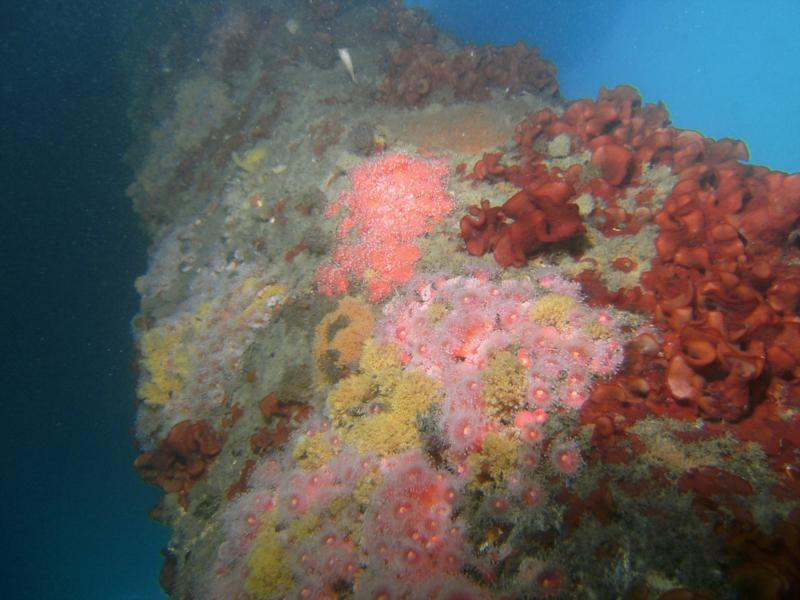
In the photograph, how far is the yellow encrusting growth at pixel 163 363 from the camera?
8.15m

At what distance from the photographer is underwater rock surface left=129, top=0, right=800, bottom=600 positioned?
3033 mm

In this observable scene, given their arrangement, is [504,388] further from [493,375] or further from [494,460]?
[494,460]

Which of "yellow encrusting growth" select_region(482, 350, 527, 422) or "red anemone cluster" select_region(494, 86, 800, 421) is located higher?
"red anemone cluster" select_region(494, 86, 800, 421)

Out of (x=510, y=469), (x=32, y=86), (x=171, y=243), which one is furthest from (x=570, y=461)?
(x=32, y=86)

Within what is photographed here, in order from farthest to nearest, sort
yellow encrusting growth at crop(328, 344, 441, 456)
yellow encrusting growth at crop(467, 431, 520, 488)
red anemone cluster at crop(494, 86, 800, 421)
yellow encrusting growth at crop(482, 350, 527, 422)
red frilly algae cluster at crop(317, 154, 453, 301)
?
red frilly algae cluster at crop(317, 154, 453, 301)
yellow encrusting growth at crop(328, 344, 441, 456)
yellow encrusting growth at crop(482, 350, 527, 422)
yellow encrusting growth at crop(467, 431, 520, 488)
red anemone cluster at crop(494, 86, 800, 421)

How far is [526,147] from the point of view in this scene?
761 cm

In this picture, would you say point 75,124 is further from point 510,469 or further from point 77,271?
point 510,469

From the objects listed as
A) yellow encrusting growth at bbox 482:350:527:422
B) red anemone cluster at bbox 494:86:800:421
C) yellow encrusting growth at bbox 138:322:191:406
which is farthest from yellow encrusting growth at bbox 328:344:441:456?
yellow encrusting growth at bbox 138:322:191:406

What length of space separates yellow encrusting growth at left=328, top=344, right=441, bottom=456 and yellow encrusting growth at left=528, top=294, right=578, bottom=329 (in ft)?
4.49

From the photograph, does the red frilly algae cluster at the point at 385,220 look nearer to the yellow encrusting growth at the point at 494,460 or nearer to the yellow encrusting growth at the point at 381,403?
the yellow encrusting growth at the point at 381,403

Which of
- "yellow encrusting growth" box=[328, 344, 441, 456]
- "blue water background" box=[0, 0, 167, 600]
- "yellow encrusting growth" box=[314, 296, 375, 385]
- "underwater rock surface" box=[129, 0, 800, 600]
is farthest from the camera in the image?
"blue water background" box=[0, 0, 167, 600]

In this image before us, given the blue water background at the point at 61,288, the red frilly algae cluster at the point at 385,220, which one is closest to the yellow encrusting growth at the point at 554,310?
the red frilly algae cluster at the point at 385,220

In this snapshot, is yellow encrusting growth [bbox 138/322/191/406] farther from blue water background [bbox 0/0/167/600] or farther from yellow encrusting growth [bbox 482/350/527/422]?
blue water background [bbox 0/0/167/600]

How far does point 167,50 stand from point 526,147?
17031 mm
